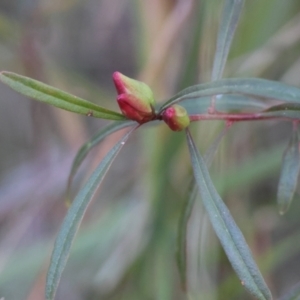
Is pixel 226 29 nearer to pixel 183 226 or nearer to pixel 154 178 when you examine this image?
pixel 183 226

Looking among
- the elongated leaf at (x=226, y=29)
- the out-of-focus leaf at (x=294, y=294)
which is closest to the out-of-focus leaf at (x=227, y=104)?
the elongated leaf at (x=226, y=29)

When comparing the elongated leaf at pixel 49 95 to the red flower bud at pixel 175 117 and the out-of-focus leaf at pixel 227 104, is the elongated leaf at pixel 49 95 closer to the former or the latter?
the red flower bud at pixel 175 117

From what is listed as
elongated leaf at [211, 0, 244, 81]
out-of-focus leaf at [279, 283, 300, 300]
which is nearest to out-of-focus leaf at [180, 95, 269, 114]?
elongated leaf at [211, 0, 244, 81]

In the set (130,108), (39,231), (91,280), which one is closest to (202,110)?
(130,108)

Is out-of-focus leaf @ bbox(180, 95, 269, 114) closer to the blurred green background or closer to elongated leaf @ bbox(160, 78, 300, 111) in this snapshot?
elongated leaf @ bbox(160, 78, 300, 111)

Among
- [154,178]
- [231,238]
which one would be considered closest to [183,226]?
[231,238]

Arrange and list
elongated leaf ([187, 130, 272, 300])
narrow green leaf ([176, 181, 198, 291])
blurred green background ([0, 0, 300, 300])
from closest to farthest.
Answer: elongated leaf ([187, 130, 272, 300])
narrow green leaf ([176, 181, 198, 291])
blurred green background ([0, 0, 300, 300])
